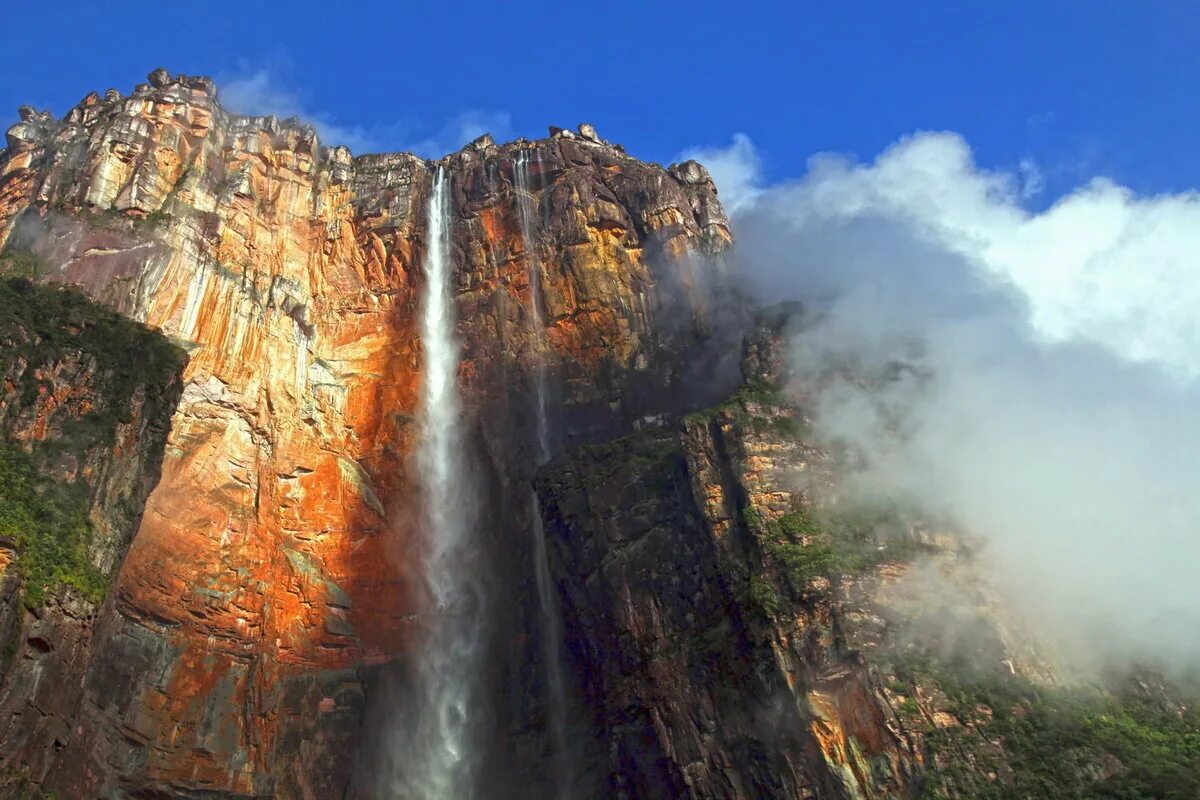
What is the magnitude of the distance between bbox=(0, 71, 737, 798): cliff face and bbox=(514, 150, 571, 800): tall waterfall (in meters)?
0.55

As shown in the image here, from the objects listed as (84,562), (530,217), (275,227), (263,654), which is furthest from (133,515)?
(530,217)

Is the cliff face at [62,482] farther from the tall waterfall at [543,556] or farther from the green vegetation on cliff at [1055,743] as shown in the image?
the green vegetation on cliff at [1055,743]

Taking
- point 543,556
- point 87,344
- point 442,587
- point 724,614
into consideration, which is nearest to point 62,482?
point 87,344

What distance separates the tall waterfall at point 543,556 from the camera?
105 feet

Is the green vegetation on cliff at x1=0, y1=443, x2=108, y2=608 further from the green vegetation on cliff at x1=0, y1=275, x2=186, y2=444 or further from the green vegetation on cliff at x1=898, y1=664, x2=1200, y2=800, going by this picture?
the green vegetation on cliff at x1=898, y1=664, x2=1200, y2=800

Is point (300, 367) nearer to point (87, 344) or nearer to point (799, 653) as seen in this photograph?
point (87, 344)

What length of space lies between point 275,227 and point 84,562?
21.5 meters

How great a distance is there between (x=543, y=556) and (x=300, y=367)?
43.2 feet

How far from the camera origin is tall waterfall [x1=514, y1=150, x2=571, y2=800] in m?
31.9

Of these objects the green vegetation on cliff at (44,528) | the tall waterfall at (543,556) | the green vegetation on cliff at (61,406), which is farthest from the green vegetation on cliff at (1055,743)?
the green vegetation on cliff at (61,406)

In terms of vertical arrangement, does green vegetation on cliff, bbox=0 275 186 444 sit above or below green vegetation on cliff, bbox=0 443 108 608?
above

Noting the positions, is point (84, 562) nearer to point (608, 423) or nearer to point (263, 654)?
point (263, 654)

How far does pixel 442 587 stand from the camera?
3844cm

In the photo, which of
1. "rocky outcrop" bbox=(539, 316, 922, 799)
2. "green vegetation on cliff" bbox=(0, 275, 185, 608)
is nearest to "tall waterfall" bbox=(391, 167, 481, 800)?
"rocky outcrop" bbox=(539, 316, 922, 799)
